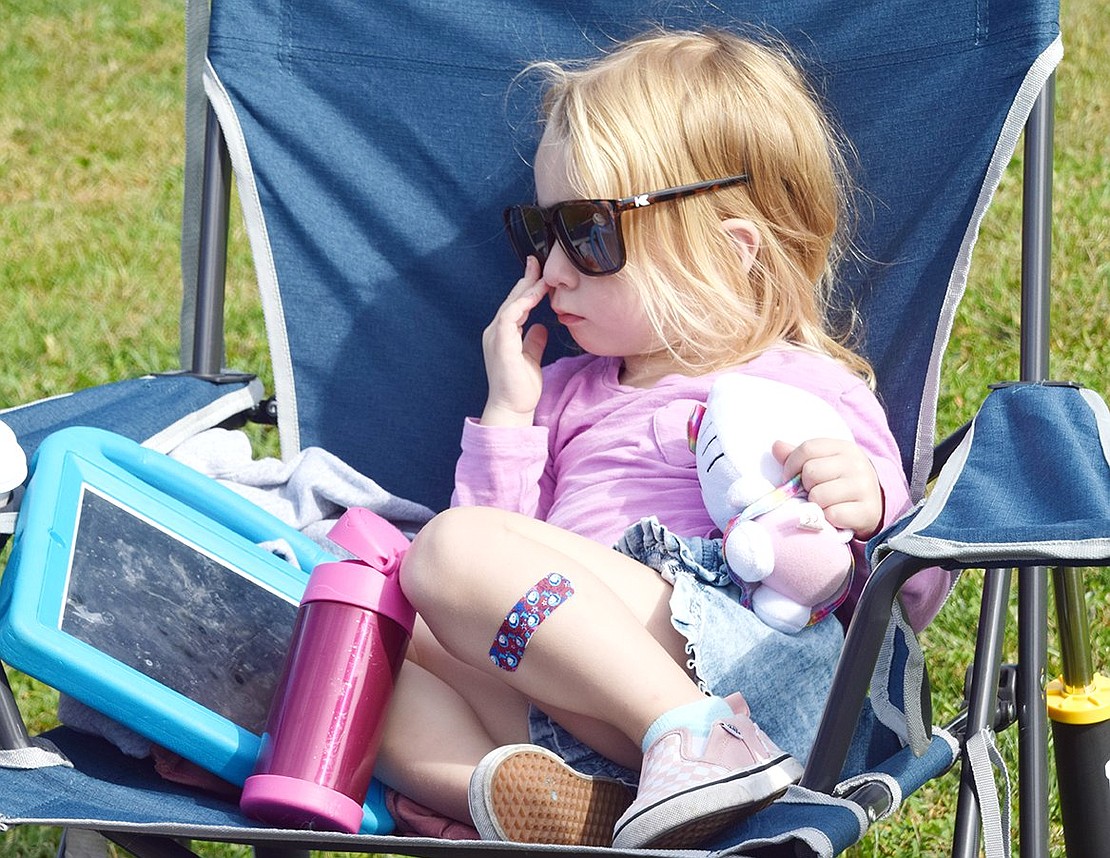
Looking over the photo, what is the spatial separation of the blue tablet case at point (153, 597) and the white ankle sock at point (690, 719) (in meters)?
0.37

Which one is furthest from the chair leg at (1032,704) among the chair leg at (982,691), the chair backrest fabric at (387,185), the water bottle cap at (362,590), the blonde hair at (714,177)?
the chair backrest fabric at (387,185)

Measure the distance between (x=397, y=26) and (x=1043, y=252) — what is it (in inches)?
43.7

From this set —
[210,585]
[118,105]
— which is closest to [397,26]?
[210,585]

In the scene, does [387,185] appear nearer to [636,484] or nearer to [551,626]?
[636,484]

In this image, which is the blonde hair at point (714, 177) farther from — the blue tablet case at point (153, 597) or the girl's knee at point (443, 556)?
the blue tablet case at point (153, 597)

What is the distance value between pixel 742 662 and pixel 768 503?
19 cm

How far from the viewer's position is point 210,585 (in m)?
1.89

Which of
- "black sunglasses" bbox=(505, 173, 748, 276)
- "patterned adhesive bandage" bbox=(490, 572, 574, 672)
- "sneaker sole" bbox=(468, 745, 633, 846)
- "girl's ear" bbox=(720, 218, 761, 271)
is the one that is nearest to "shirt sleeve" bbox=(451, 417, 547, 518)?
"black sunglasses" bbox=(505, 173, 748, 276)

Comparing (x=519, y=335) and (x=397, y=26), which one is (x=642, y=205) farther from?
(x=397, y=26)

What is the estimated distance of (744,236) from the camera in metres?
2.12

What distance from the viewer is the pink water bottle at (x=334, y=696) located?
1591 mm

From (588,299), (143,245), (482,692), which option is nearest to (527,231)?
(588,299)

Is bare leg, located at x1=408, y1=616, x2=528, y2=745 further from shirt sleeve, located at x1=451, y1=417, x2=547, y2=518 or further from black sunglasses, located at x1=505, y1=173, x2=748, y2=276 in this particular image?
black sunglasses, located at x1=505, y1=173, x2=748, y2=276

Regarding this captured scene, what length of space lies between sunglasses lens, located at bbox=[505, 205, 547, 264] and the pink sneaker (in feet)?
2.88
